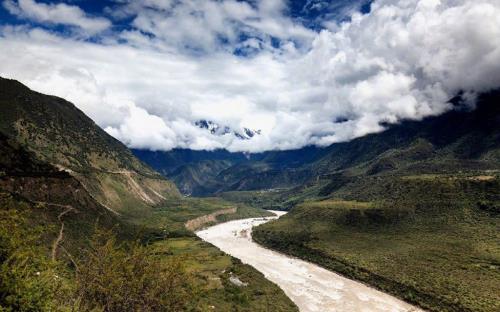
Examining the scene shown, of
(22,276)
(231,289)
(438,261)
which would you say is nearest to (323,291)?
(231,289)

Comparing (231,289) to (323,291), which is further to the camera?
(323,291)

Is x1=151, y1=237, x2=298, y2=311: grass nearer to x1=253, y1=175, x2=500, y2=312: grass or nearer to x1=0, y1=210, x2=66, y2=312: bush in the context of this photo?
x1=253, y1=175, x2=500, y2=312: grass

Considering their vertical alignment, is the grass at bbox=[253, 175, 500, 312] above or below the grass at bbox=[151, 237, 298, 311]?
above

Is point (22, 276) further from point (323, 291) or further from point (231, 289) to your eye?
point (323, 291)

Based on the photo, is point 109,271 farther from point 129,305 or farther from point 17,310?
point 17,310

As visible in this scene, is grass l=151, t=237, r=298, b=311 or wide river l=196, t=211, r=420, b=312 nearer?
grass l=151, t=237, r=298, b=311

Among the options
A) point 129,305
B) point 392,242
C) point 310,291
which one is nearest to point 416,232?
point 392,242

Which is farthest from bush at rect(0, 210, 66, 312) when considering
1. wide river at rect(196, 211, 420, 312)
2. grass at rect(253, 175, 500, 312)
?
grass at rect(253, 175, 500, 312)

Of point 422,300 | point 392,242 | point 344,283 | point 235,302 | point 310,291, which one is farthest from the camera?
point 392,242

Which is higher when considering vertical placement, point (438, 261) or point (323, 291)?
point (438, 261)

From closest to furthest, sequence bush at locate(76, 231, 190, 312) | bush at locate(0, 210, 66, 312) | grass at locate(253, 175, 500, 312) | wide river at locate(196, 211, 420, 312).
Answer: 1. bush at locate(0, 210, 66, 312)
2. bush at locate(76, 231, 190, 312)
3. grass at locate(253, 175, 500, 312)
4. wide river at locate(196, 211, 420, 312)

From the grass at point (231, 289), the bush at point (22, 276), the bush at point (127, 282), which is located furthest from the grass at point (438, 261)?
the bush at point (22, 276)
